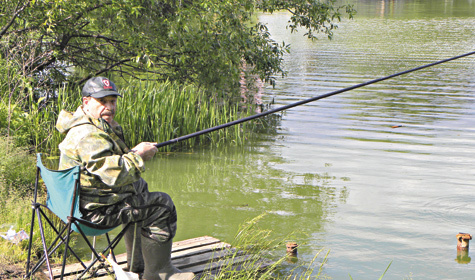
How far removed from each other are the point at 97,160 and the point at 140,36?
5.38m

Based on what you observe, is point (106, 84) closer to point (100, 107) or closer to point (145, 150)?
point (100, 107)

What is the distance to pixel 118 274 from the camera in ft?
10.7

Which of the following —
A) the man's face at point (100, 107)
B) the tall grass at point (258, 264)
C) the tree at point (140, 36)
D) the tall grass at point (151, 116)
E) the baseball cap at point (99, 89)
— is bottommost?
the tall grass at point (258, 264)

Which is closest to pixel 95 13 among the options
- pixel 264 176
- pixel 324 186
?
pixel 264 176

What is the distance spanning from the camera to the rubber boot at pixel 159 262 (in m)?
3.56

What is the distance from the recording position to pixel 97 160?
312 cm

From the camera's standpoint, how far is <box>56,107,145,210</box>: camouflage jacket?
3.12 m

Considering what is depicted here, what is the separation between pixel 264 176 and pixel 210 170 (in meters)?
0.79

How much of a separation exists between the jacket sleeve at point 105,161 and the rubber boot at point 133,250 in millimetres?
613

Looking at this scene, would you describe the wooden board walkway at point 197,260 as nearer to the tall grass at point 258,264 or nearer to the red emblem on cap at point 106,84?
the tall grass at point 258,264

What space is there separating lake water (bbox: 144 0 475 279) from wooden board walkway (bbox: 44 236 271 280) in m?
0.64

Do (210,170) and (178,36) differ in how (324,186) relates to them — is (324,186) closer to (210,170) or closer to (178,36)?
(210,170)

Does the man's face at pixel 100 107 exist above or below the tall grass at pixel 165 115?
above

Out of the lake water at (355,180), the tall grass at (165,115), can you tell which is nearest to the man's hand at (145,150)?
the lake water at (355,180)
